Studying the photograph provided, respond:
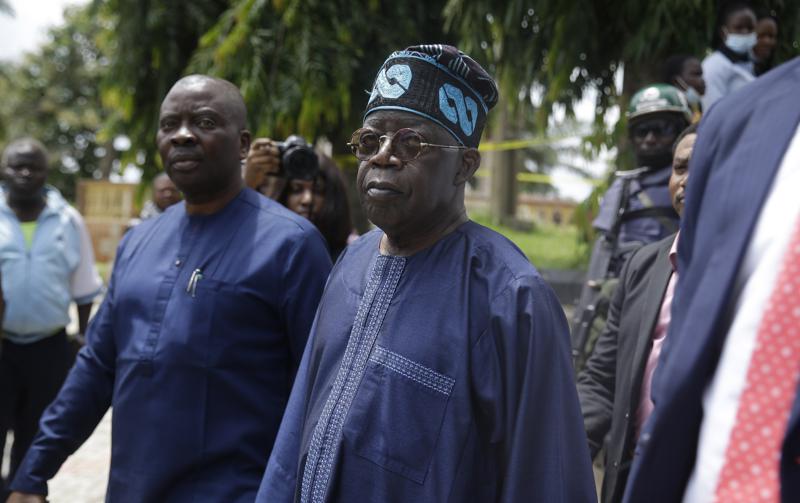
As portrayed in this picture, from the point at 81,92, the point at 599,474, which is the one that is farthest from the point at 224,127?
the point at 81,92

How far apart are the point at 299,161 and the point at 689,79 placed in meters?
2.48

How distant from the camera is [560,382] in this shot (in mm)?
1959

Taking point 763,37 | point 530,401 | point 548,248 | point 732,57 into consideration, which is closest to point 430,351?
point 530,401

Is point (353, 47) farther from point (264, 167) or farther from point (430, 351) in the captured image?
point (430, 351)

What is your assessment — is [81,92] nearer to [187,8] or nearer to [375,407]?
[187,8]

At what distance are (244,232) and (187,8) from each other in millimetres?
6627

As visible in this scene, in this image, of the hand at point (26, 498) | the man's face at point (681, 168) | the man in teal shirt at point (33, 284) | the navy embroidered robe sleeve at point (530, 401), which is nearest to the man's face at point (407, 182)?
the navy embroidered robe sleeve at point (530, 401)

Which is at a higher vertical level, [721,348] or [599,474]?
[721,348]

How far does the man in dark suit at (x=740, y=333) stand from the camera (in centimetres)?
126

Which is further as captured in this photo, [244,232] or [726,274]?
[244,232]

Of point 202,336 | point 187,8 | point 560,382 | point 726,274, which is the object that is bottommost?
point 202,336

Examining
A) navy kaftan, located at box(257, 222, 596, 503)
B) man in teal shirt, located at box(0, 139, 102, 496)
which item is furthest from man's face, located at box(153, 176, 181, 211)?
navy kaftan, located at box(257, 222, 596, 503)

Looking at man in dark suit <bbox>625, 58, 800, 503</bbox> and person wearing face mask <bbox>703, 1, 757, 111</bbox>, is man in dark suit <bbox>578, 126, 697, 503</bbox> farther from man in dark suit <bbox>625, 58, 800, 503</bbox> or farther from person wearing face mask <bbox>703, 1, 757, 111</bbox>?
person wearing face mask <bbox>703, 1, 757, 111</bbox>

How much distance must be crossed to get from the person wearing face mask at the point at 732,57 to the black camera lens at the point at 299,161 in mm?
2512
